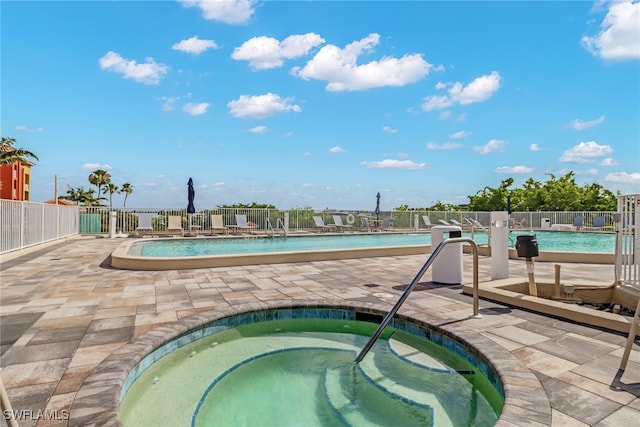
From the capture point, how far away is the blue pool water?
9.96 meters

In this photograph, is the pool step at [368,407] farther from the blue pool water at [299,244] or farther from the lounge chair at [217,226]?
the lounge chair at [217,226]

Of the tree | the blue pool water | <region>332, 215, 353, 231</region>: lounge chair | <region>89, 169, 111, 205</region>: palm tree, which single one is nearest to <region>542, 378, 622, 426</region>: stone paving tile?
the blue pool water

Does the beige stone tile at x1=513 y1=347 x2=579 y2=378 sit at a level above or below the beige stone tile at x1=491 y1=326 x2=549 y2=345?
above

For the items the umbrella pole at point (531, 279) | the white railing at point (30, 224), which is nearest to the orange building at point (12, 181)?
the white railing at point (30, 224)

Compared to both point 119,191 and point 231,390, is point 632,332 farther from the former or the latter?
point 119,191

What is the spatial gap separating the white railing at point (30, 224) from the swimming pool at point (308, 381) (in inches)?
276

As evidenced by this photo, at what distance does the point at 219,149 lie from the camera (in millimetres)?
23375

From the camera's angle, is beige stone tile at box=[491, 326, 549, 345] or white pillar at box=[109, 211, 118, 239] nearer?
beige stone tile at box=[491, 326, 549, 345]

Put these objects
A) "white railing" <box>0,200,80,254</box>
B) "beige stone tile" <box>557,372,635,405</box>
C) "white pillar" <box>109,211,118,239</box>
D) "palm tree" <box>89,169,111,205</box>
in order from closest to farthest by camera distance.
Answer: "beige stone tile" <box>557,372,635,405</box> → "white railing" <box>0,200,80,254</box> → "white pillar" <box>109,211,118,239</box> → "palm tree" <box>89,169,111,205</box>

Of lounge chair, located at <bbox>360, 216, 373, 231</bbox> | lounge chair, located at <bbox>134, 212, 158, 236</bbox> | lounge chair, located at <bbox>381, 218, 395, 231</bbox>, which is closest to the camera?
lounge chair, located at <bbox>134, 212, 158, 236</bbox>

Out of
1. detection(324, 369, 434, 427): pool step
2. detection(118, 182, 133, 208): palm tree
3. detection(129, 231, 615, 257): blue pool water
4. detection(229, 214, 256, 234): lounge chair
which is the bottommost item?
detection(324, 369, 434, 427): pool step

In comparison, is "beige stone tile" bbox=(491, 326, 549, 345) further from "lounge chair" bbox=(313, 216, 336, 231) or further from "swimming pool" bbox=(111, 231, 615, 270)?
"lounge chair" bbox=(313, 216, 336, 231)

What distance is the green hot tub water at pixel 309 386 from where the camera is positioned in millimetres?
2105

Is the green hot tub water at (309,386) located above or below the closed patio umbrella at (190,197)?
below
